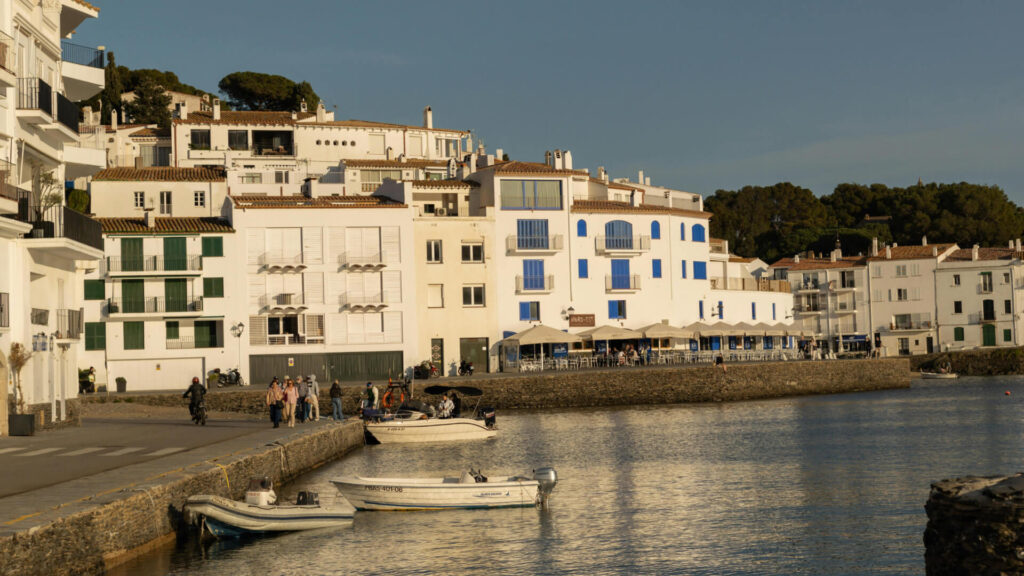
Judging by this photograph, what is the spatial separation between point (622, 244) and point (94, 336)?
34738 mm

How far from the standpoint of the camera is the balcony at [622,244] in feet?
263

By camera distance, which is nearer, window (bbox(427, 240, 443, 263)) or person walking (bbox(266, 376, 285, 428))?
person walking (bbox(266, 376, 285, 428))

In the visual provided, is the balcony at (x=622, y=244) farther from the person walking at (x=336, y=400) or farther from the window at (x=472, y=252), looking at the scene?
the person walking at (x=336, y=400)

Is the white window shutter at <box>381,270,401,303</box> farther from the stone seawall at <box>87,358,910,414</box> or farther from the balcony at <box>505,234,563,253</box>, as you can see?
the balcony at <box>505,234,563,253</box>

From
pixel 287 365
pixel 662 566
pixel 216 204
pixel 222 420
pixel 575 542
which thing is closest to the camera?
pixel 662 566

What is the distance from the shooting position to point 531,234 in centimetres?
7831

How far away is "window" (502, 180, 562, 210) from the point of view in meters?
78.4

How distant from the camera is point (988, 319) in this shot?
367 feet

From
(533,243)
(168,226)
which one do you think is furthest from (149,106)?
(533,243)

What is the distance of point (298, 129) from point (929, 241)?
69556 millimetres

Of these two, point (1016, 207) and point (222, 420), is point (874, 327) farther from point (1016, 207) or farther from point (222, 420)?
point (222, 420)

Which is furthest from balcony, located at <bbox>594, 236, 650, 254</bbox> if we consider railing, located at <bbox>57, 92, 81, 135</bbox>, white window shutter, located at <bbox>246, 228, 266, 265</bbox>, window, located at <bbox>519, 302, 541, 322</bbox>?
railing, located at <bbox>57, 92, 81, 135</bbox>

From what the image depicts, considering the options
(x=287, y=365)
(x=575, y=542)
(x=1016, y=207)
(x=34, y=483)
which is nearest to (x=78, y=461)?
(x=34, y=483)

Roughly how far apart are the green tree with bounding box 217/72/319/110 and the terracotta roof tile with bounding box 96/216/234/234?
6034 cm
